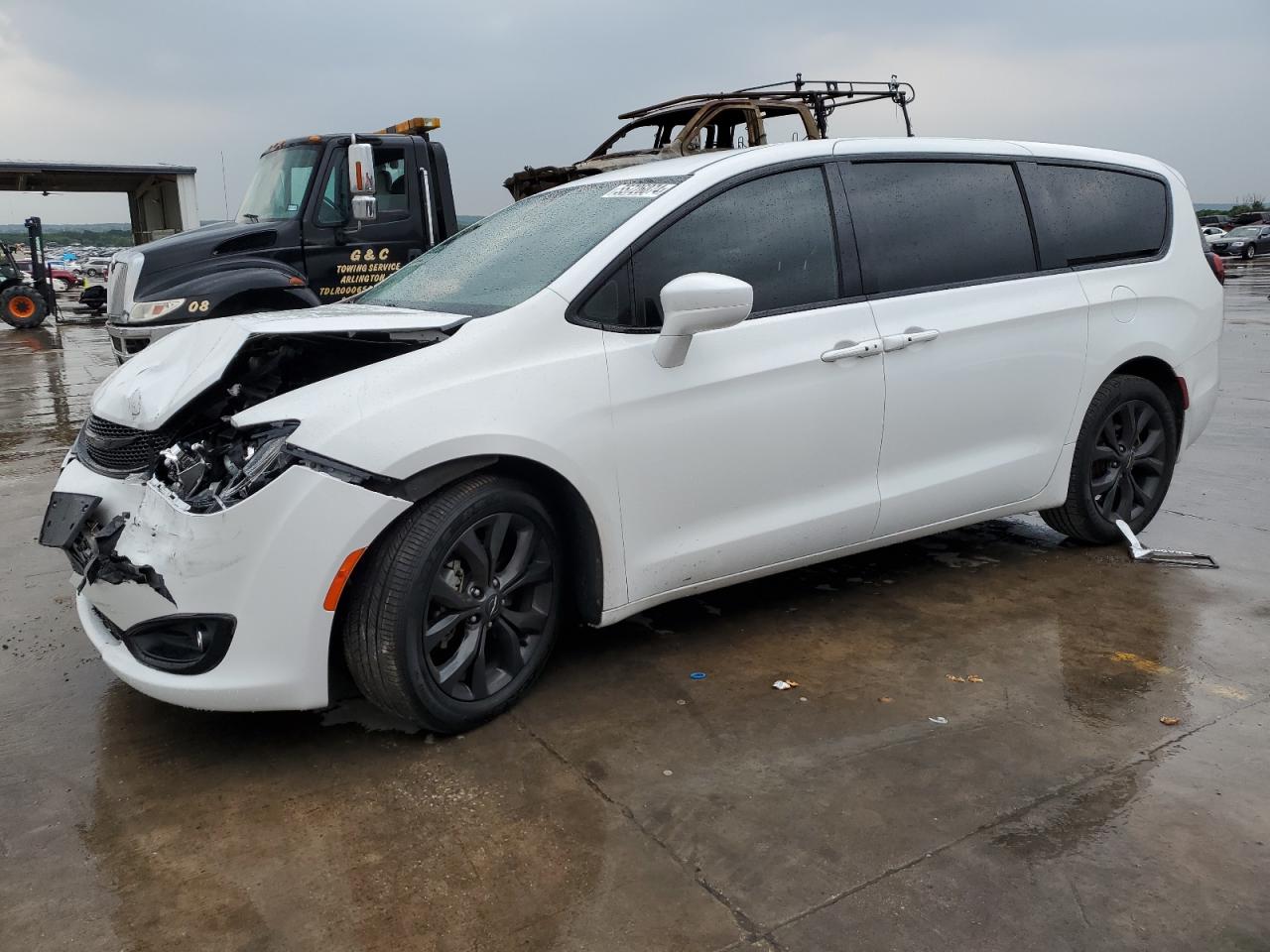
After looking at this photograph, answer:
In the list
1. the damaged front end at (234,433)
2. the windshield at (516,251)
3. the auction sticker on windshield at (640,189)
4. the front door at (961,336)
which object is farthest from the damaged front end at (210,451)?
the front door at (961,336)

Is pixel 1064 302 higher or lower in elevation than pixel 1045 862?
higher

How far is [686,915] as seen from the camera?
2279 mm

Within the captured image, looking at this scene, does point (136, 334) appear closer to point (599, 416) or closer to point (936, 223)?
point (599, 416)

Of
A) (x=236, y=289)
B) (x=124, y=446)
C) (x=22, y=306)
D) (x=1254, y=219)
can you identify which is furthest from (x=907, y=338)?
(x=1254, y=219)

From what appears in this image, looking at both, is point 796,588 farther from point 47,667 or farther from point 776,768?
point 47,667

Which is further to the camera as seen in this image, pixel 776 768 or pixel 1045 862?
pixel 776 768

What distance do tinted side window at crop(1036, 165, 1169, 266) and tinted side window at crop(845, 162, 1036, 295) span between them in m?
0.24

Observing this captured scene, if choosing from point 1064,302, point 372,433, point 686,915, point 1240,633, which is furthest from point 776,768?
point 1064,302

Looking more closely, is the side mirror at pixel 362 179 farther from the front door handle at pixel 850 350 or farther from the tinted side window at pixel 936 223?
the front door handle at pixel 850 350

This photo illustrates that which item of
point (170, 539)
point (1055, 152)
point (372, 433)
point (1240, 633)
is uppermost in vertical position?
point (1055, 152)

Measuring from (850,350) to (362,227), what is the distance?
5833mm

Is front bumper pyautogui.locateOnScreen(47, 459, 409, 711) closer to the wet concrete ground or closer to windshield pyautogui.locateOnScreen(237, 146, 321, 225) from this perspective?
the wet concrete ground

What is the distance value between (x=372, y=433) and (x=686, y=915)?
1415 millimetres

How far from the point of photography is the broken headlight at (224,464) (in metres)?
2.72
